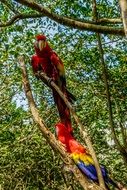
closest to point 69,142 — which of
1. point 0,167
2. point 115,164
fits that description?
point 0,167

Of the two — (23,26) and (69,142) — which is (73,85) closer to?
(23,26)

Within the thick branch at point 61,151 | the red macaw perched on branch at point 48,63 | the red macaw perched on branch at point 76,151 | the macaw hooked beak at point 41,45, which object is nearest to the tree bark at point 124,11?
the thick branch at point 61,151

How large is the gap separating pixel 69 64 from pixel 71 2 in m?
1.60

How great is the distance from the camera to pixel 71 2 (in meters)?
9.54

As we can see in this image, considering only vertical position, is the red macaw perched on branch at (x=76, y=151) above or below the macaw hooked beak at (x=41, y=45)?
below

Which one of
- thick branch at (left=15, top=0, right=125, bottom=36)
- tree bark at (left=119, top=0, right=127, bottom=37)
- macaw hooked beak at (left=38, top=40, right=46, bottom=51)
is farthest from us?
macaw hooked beak at (left=38, top=40, right=46, bottom=51)

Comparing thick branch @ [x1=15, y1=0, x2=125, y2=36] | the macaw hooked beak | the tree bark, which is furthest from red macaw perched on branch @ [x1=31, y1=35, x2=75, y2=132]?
the tree bark

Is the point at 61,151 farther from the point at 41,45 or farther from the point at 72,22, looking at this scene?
the point at 41,45

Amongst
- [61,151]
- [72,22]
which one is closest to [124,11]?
[72,22]

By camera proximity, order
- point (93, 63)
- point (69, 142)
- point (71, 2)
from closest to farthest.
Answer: point (69, 142)
point (71, 2)
point (93, 63)

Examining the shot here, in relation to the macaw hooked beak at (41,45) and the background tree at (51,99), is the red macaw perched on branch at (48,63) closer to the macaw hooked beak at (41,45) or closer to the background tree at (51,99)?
the macaw hooked beak at (41,45)

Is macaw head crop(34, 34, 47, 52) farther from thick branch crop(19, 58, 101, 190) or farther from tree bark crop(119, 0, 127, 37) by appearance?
tree bark crop(119, 0, 127, 37)

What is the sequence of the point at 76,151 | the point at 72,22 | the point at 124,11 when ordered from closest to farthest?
the point at 124,11 → the point at 72,22 → the point at 76,151

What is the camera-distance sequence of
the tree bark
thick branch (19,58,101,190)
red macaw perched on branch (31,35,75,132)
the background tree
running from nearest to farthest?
1. the tree bark
2. thick branch (19,58,101,190)
3. red macaw perched on branch (31,35,75,132)
4. the background tree
